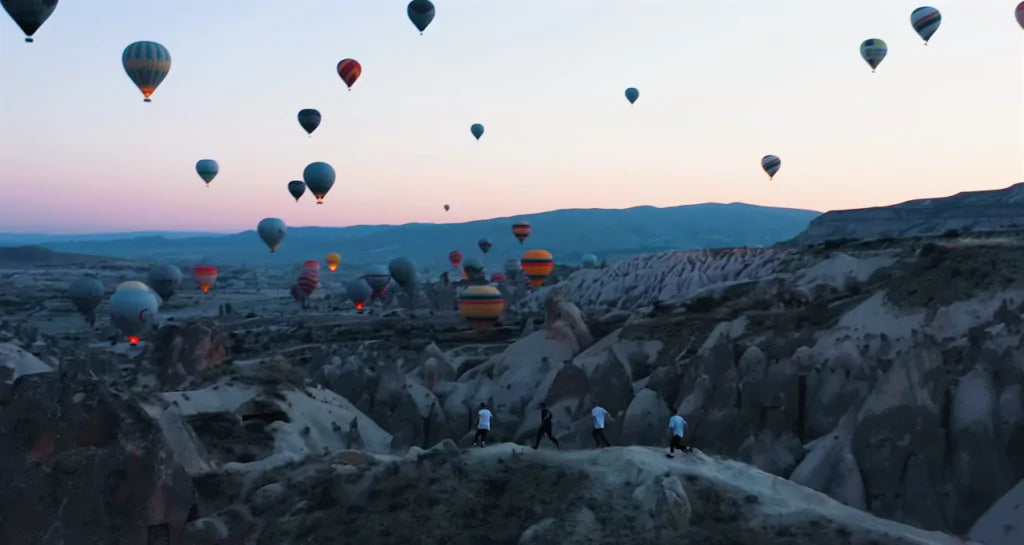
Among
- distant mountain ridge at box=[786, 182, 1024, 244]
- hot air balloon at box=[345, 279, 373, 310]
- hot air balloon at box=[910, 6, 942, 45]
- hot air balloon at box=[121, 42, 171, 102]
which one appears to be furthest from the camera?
distant mountain ridge at box=[786, 182, 1024, 244]

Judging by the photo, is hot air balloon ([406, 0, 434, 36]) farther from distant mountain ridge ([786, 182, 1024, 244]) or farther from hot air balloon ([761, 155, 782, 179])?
distant mountain ridge ([786, 182, 1024, 244])

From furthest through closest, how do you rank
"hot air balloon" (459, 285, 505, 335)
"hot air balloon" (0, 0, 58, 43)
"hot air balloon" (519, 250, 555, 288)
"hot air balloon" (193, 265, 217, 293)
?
"hot air balloon" (193, 265, 217, 293)
"hot air balloon" (519, 250, 555, 288)
"hot air balloon" (459, 285, 505, 335)
"hot air balloon" (0, 0, 58, 43)

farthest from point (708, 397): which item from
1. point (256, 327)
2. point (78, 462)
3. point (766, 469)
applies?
point (256, 327)

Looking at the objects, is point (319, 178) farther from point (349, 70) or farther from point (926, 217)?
point (926, 217)

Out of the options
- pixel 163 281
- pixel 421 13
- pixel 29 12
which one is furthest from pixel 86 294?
pixel 29 12

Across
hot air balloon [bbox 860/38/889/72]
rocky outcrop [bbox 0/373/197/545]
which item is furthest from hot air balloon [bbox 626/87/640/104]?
rocky outcrop [bbox 0/373/197/545]

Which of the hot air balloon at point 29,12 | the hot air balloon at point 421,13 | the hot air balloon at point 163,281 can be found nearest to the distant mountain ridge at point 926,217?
the hot air balloon at point 421,13
